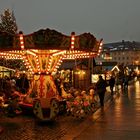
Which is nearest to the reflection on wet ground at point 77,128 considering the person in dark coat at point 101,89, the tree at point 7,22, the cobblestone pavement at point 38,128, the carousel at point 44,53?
the cobblestone pavement at point 38,128

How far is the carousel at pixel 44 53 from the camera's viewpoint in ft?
57.1

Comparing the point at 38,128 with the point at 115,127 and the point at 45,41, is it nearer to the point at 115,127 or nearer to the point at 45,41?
the point at 115,127

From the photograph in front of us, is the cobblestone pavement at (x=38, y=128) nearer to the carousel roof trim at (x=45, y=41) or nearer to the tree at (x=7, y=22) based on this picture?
the carousel roof trim at (x=45, y=41)

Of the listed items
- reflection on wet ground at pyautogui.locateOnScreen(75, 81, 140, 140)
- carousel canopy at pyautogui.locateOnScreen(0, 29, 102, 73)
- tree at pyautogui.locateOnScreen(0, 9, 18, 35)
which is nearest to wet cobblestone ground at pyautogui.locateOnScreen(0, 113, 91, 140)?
reflection on wet ground at pyautogui.locateOnScreen(75, 81, 140, 140)

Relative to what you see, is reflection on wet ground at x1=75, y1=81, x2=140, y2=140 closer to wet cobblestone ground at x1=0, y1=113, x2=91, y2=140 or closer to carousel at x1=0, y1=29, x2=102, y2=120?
wet cobblestone ground at x1=0, y1=113, x2=91, y2=140

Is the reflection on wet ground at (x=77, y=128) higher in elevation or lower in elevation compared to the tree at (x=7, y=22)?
lower

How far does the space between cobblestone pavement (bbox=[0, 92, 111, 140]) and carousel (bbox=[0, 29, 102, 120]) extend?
0.56 m

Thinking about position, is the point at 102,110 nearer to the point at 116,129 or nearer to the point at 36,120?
the point at 36,120

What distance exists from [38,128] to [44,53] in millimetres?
5993

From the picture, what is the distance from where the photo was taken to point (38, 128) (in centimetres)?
1570

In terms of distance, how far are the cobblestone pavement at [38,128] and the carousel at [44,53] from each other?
564mm

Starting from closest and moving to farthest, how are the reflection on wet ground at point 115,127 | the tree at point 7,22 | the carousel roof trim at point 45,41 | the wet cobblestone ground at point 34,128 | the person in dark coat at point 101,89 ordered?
the reflection on wet ground at point 115,127, the wet cobblestone ground at point 34,128, the carousel roof trim at point 45,41, the person in dark coat at point 101,89, the tree at point 7,22

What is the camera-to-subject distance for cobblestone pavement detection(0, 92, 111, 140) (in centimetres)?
1378

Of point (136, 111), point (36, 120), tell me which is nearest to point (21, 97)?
point (36, 120)
